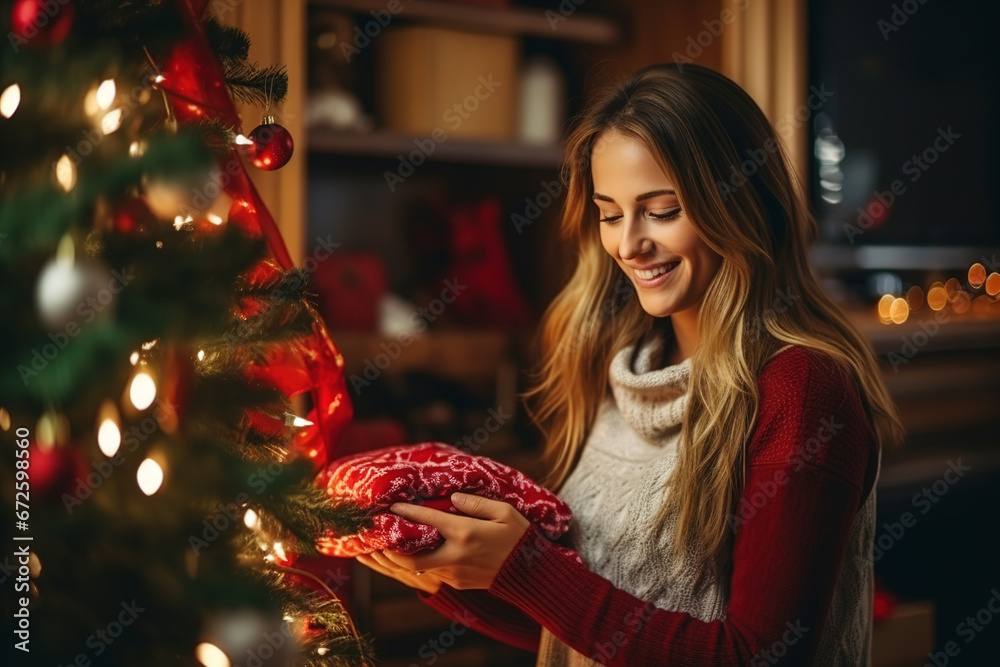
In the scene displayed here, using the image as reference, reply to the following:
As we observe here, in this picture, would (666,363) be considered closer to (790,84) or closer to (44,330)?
(44,330)

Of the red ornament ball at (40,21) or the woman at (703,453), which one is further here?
the woman at (703,453)

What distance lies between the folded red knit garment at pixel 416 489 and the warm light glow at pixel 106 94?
1.37ft

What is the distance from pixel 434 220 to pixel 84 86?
1979 millimetres

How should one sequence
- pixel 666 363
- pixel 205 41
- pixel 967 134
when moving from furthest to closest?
pixel 967 134 < pixel 666 363 < pixel 205 41

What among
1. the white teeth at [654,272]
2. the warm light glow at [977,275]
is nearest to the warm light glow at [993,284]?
the warm light glow at [977,275]

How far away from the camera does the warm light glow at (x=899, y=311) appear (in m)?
2.54

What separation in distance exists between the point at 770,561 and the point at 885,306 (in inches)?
76.0

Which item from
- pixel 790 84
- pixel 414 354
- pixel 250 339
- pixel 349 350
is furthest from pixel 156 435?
pixel 790 84

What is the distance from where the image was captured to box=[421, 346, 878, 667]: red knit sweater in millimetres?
860

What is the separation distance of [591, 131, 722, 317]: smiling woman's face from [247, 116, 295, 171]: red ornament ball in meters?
0.37

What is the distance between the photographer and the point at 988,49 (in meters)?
2.73

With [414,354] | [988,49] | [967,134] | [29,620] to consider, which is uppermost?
[988,49]
